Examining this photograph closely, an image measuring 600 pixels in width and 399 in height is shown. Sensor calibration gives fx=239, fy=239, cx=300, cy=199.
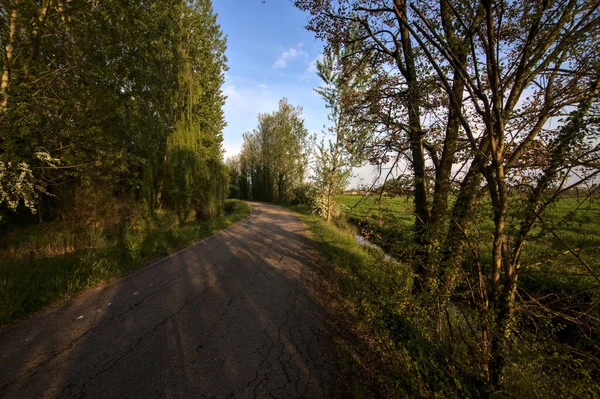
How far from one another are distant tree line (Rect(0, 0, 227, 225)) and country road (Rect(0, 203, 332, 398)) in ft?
12.6

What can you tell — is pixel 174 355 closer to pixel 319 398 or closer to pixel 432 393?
pixel 319 398

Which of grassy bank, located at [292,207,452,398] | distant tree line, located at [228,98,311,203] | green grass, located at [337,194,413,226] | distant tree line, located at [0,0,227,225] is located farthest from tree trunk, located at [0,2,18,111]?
distant tree line, located at [228,98,311,203]

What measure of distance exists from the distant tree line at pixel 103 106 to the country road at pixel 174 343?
384 centimetres

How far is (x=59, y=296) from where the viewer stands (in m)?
4.40

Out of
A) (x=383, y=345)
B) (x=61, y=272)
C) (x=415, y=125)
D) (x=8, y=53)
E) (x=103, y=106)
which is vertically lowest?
(x=383, y=345)

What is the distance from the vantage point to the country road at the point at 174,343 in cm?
261

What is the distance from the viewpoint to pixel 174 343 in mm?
3324

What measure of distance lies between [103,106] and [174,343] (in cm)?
879

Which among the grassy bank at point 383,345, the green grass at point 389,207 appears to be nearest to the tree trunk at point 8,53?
the green grass at point 389,207

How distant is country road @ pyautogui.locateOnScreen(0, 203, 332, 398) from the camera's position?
2607mm

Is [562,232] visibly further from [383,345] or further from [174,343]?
[174,343]

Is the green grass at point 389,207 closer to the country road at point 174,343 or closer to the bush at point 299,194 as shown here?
the country road at point 174,343

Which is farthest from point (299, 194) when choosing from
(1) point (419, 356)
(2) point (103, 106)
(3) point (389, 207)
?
(1) point (419, 356)

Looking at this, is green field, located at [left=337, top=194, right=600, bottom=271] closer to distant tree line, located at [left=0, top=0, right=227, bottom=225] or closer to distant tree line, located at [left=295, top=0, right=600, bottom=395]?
distant tree line, located at [left=295, top=0, right=600, bottom=395]
